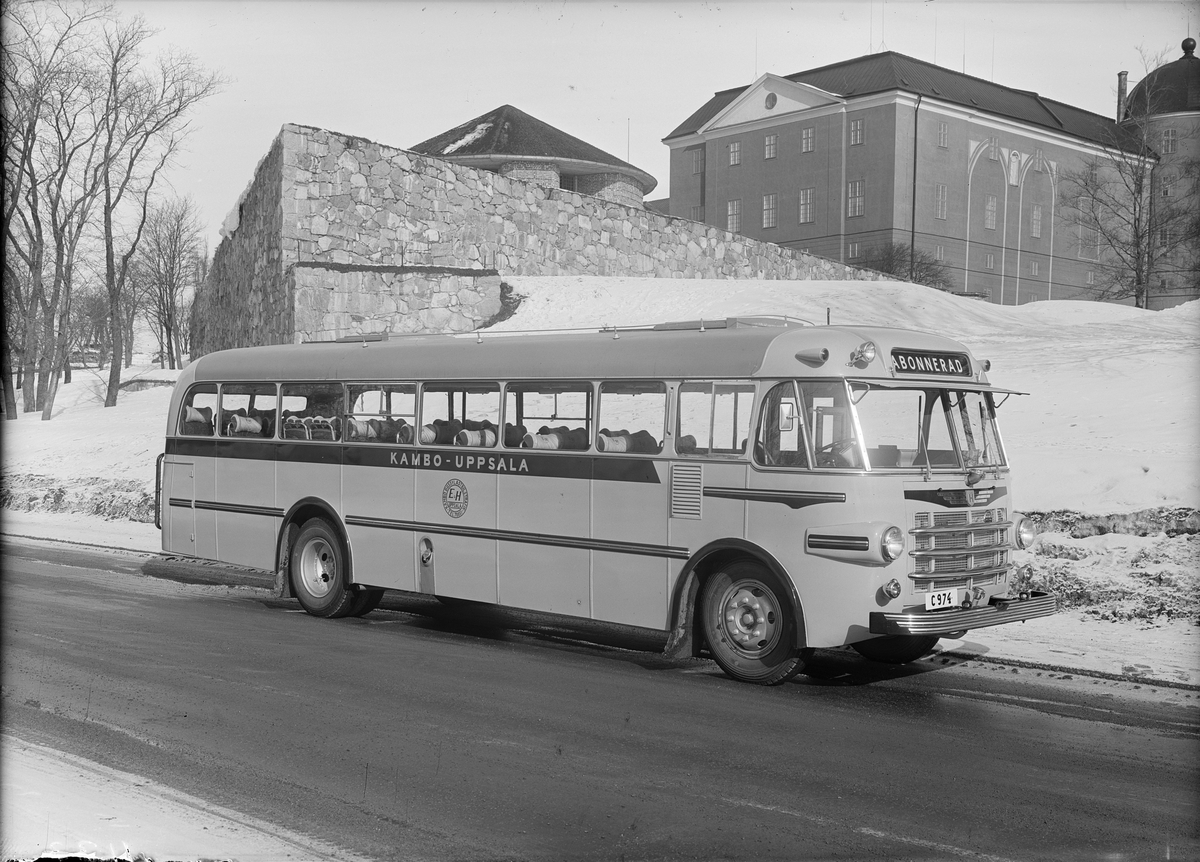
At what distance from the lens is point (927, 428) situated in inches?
356

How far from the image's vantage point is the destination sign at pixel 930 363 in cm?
904

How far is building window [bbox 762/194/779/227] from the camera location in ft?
214

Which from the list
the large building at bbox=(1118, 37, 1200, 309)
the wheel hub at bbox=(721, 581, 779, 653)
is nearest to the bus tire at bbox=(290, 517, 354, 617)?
the wheel hub at bbox=(721, 581, 779, 653)

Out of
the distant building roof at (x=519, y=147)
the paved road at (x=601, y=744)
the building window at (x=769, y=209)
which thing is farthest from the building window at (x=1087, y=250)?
the paved road at (x=601, y=744)

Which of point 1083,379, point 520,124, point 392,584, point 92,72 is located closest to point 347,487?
point 392,584

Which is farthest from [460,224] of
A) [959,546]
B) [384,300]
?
[959,546]

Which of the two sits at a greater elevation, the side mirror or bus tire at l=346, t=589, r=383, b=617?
the side mirror

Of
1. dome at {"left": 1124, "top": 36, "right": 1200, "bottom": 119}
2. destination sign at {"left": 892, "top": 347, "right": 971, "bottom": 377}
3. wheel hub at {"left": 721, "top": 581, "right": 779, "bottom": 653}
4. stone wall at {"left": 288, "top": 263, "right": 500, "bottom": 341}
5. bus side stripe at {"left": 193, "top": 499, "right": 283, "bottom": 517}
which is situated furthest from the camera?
dome at {"left": 1124, "top": 36, "right": 1200, "bottom": 119}

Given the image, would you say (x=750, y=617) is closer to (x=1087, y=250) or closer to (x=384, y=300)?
(x=384, y=300)

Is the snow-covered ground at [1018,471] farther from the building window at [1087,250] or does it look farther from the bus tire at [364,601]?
the building window at [1087,250]

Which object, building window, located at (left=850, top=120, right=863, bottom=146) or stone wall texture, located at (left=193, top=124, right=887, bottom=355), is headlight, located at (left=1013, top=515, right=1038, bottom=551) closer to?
stone wall texture, located at (left=193, top=124, right=887, bottom=355)

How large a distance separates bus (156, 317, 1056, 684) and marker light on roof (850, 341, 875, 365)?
0.08 feet

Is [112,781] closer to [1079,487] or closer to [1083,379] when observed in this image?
[1079,487]

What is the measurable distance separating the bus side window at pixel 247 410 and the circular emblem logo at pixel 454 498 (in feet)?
8.81
